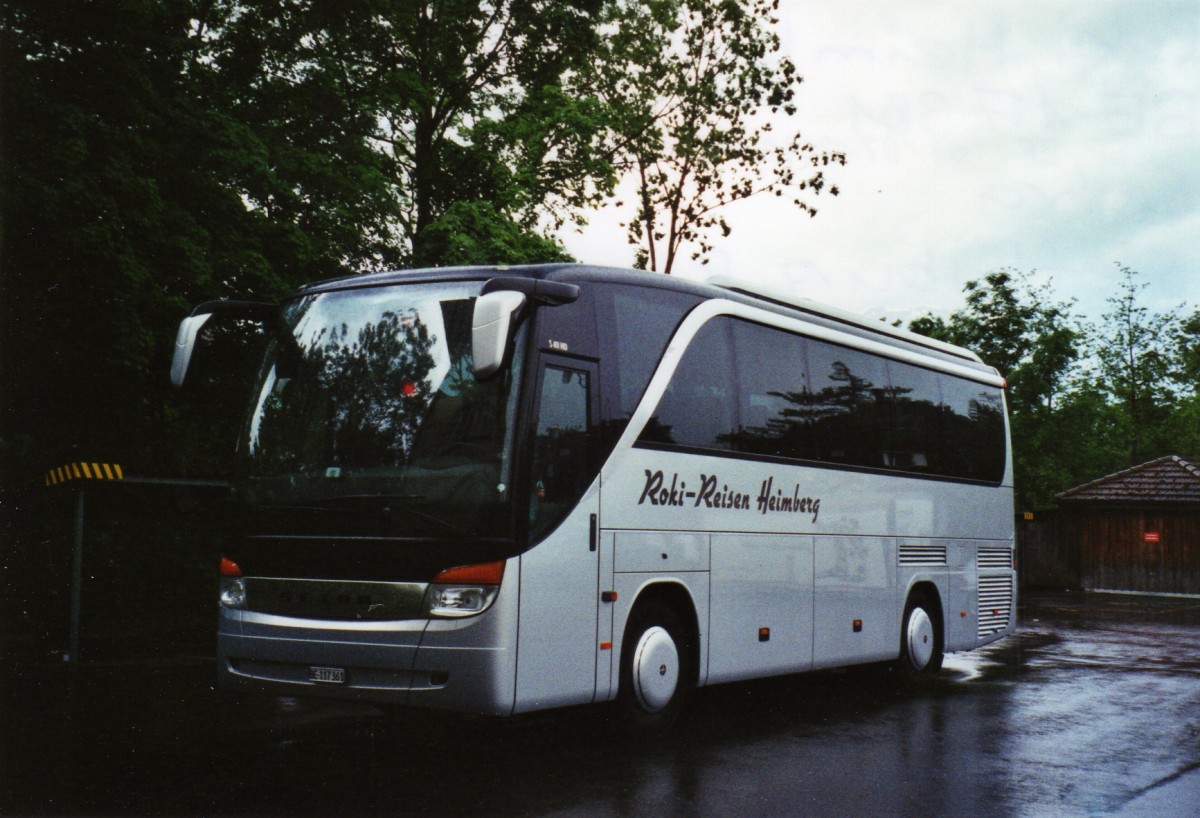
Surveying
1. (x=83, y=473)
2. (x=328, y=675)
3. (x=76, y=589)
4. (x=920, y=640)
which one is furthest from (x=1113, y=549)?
(x=328, y=675)

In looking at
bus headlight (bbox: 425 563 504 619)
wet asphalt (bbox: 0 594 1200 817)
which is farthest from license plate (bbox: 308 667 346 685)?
bus headlight (bbox: 425 563 504 619)

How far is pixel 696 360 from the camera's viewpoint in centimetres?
990

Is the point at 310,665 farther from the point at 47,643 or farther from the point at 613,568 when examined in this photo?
the point at 47,643

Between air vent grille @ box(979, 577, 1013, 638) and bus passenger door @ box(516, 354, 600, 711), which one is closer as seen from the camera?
bus passenger door @ box(516, 354, 600, 711)

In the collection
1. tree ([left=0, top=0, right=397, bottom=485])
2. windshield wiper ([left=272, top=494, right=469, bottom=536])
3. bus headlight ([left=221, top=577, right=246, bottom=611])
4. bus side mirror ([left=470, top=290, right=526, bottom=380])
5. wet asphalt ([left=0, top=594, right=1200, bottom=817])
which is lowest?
wet asphalt ([left=0, top=594, right=1200, bottom=817])

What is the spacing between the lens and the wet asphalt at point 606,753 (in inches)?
281

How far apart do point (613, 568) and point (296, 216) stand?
14.2 m

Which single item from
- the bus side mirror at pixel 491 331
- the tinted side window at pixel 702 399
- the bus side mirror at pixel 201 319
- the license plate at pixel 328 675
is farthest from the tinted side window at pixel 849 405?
the license plate at pixel 328 675

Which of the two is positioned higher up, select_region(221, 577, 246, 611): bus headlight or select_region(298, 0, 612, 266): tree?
select_region(298, 0, 612, 266): tree

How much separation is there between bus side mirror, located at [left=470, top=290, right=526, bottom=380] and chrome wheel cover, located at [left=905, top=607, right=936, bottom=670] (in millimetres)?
7644

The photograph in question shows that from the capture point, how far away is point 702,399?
9930 mm

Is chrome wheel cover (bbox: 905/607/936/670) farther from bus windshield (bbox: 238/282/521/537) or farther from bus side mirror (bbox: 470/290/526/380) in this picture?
→ bus side mirror (bbox: 470/290/526/380)

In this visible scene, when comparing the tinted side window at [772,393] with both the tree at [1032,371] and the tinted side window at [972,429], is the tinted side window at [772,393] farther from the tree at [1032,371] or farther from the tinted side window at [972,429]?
the tree at [1032,371]

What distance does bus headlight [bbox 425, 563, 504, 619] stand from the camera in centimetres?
780
